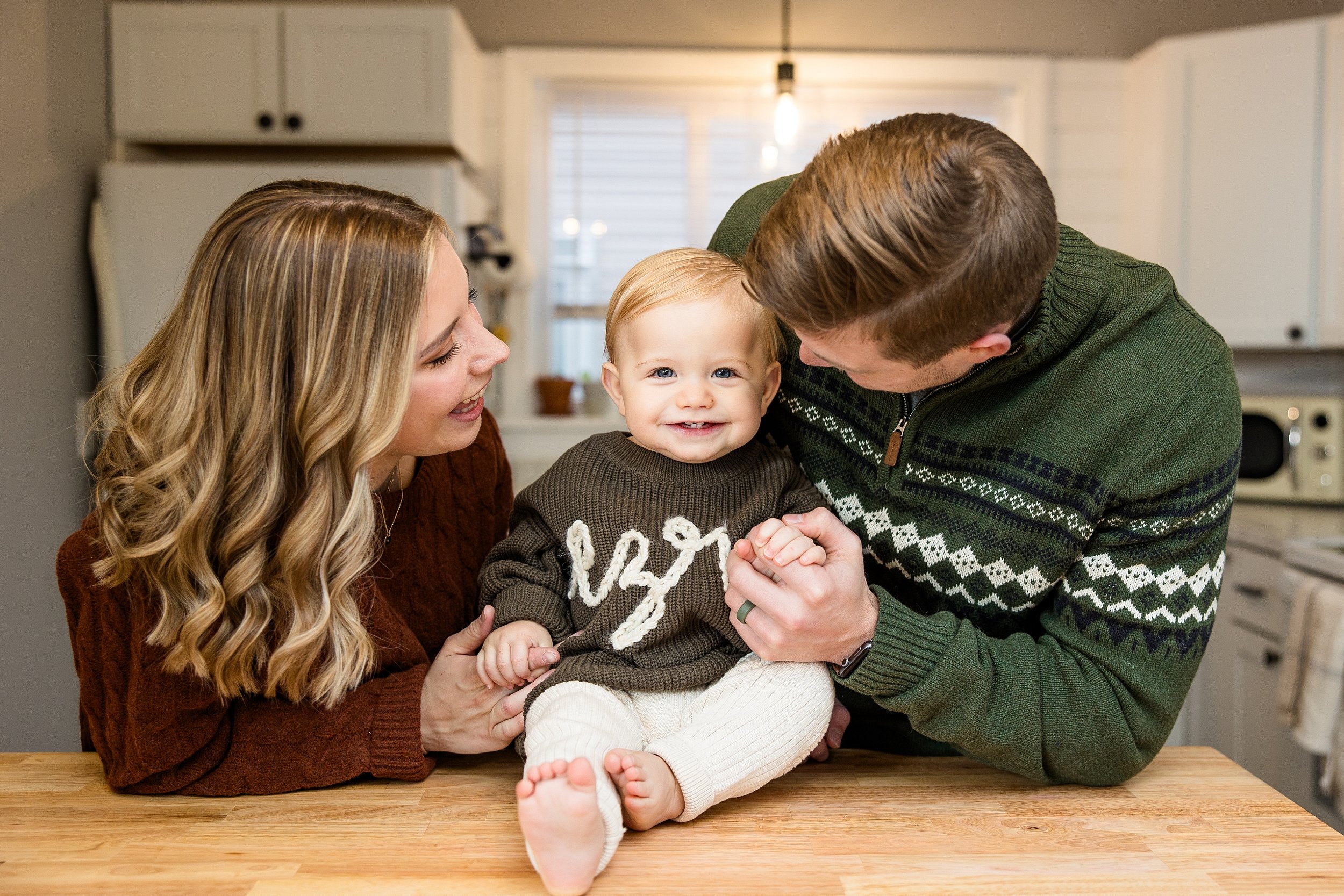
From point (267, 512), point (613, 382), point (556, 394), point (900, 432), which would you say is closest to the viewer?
point (267, 512)

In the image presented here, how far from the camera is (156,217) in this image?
3.03 metres

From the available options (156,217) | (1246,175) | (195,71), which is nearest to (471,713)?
(156,217)

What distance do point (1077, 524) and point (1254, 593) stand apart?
6.57ft

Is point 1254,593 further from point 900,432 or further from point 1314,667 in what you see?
point 900,432

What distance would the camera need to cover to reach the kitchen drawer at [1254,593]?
2633 mm

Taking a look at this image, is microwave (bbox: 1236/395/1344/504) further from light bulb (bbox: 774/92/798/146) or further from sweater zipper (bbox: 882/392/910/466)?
sweater zipper (bbox: 882/392/910/466)

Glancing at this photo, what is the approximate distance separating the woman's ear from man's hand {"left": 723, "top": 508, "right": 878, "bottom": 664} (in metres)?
0.19

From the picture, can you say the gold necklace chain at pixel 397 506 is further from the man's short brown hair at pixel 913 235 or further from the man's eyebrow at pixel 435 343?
the man's short brown hair at pixel 913 235

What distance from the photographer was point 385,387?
1094mm

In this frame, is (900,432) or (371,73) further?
(371,73)

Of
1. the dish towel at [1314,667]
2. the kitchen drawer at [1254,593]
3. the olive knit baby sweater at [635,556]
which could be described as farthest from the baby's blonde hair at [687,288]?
the kitchen drawer at [1254,593]

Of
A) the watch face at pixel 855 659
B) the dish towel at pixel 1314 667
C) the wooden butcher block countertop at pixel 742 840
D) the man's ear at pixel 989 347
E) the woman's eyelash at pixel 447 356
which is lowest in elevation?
the dish towel at pixel 1314 667

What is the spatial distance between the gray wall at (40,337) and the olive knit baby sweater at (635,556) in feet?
6.43

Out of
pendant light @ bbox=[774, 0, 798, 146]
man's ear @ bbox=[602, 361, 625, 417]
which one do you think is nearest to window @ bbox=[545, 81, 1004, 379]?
pendant light @ bbox=[774, 0, 798, 146]
